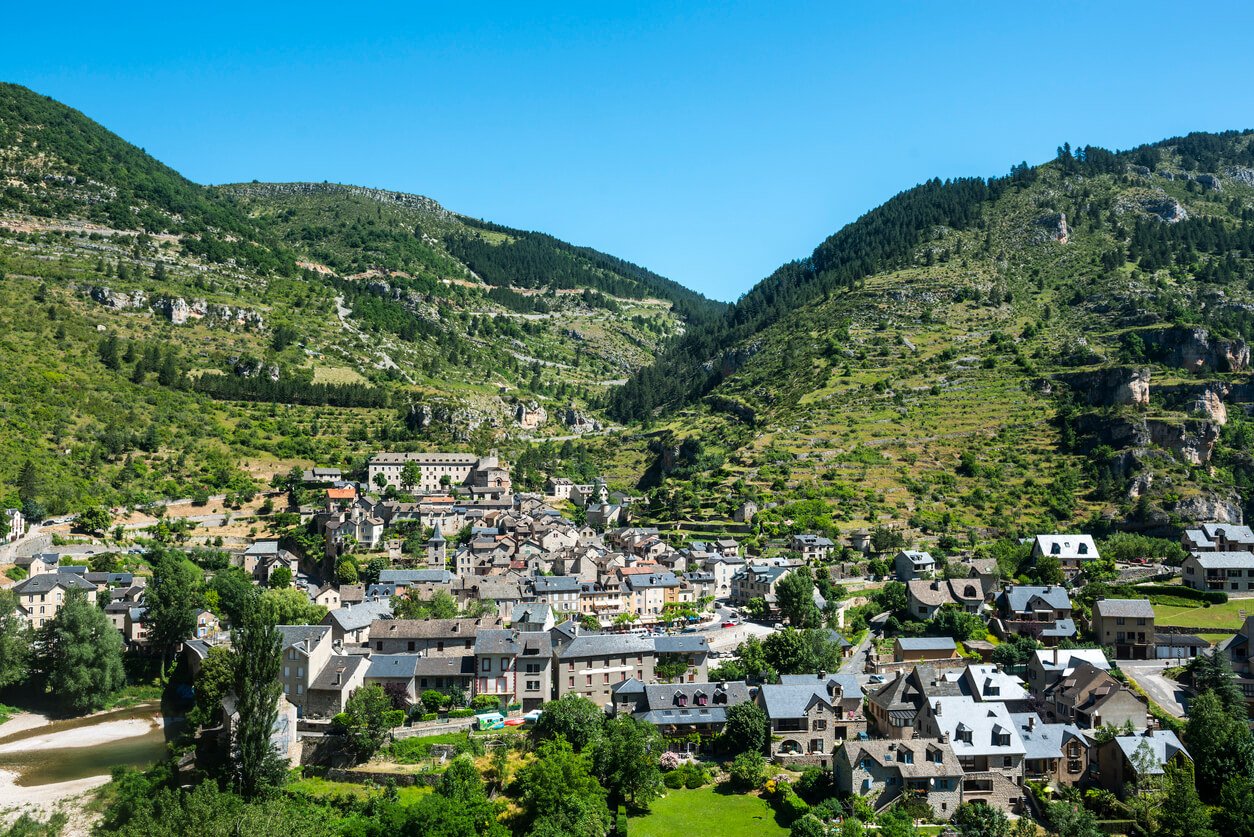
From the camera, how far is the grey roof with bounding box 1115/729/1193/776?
41.1 metres

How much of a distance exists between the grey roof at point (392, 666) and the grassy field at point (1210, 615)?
4814 cm

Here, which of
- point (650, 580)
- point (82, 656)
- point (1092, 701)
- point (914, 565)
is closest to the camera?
point (1092, 701)

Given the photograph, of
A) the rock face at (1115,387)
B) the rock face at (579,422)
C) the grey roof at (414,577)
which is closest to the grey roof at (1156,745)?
the grey roof at (414,577)

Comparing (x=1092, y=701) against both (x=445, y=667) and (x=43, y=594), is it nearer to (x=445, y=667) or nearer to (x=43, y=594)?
(x=445, y=667)

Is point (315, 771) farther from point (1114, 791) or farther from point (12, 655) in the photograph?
point (1114, 791)

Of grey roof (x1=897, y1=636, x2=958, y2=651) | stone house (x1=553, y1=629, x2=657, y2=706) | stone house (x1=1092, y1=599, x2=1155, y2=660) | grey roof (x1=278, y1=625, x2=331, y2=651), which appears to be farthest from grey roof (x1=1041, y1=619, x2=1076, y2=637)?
grey roof (x1=278, y1=625, x2=331, y2=651)

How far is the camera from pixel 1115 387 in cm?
11625

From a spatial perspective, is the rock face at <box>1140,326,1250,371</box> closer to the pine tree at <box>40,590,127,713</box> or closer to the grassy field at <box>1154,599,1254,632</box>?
the grassy field at <box>1154,599,1254,632</box>

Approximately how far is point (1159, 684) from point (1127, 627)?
673cm

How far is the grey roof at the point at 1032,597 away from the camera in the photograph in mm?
62562

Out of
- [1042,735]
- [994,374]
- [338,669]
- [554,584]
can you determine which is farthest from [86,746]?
[994,374]

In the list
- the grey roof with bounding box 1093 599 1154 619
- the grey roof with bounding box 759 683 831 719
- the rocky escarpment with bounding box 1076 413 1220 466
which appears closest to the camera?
the grey roof with bounding box 759 683 831 719

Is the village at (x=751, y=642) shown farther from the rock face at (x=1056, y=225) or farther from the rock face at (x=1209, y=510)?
the rock face at (x=1056, y=225)

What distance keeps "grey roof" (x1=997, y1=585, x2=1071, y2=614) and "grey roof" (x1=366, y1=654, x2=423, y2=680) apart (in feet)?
130
